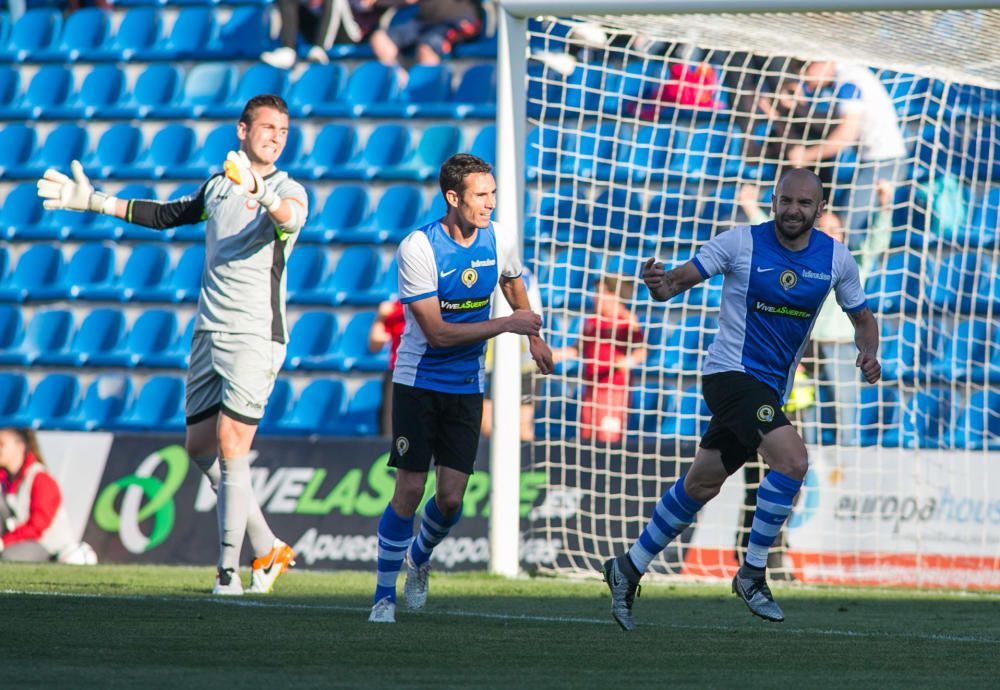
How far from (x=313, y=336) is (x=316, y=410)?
2.46 ft

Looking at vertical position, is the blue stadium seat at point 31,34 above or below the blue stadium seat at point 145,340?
above

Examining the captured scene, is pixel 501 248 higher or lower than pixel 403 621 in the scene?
higher

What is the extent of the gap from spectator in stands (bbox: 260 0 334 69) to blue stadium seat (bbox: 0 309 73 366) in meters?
2.86

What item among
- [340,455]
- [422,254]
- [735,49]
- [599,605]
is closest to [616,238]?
[735,49]

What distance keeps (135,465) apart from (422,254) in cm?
481

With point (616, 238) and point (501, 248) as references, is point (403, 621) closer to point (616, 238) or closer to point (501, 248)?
point (501, 248)

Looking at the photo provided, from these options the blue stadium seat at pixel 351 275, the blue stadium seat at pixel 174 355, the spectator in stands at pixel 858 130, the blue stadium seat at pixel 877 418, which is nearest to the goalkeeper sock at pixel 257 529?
the blue stadium seat at pixel 877 418

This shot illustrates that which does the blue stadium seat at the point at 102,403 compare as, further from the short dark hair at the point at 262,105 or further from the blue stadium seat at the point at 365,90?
the short dark hair at the point at 262,105

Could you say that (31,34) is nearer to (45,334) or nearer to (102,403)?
(45,334)

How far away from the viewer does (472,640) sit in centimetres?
504

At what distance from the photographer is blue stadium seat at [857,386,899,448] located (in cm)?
984

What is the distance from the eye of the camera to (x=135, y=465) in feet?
32.6

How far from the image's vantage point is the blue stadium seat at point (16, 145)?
14023 millimetres

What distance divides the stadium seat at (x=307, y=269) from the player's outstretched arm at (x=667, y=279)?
24.0ft
